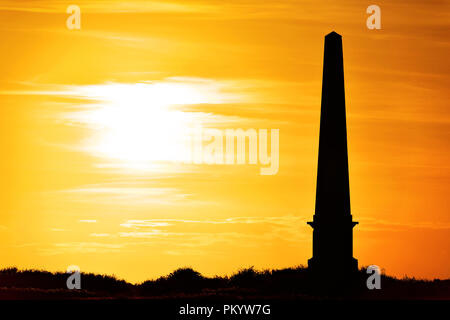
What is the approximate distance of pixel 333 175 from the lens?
21484 millimetres

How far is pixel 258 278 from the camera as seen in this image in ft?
77.6

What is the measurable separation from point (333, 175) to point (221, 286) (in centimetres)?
476

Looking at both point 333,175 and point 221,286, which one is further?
point 221,286

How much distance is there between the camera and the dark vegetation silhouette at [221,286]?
20.3m

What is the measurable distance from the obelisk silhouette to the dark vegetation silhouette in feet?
2.83

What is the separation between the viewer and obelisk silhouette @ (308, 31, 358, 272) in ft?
70.1

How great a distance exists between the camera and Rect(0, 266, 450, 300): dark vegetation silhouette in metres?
20.3

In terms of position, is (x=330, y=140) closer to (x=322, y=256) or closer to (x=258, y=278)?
(x=322, y=256)

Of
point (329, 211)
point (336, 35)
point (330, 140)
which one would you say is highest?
point (336, 35)

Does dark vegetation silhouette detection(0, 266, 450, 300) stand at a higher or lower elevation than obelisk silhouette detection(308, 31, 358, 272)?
lower

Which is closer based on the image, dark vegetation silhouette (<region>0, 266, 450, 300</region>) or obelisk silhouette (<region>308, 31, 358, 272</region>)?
dark vegetation silhouette (<region>0, 266, 450, 300</region>)
